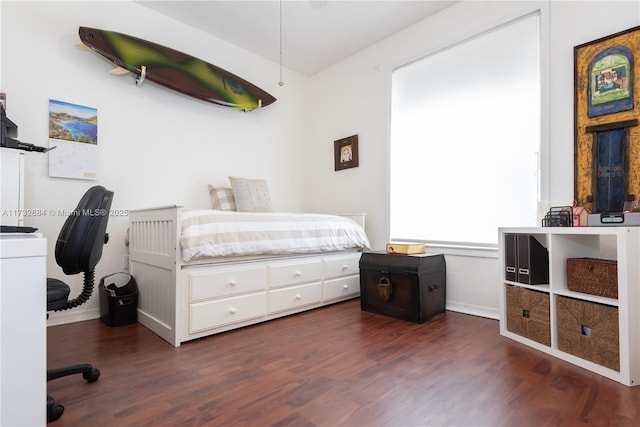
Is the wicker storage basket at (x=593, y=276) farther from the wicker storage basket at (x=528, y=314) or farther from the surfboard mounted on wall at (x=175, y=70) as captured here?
the surfboard mounted on wall at (x=175, y=70)

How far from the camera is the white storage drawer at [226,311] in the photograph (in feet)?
6.36

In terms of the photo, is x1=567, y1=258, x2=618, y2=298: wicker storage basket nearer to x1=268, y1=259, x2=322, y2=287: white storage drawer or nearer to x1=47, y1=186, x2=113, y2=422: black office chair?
x1=268, y1=259, x2=322, y2=287: white storage drawer

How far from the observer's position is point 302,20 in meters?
2.92

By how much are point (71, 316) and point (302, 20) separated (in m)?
3.00

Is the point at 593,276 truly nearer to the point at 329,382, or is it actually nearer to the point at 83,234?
the point at 329,382

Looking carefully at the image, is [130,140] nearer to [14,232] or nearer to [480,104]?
[14,232]

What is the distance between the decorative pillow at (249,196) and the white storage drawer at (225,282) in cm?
85

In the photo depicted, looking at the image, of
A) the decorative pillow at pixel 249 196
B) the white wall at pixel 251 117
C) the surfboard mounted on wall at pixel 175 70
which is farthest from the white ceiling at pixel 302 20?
the decorative pillow at pixel 249 196

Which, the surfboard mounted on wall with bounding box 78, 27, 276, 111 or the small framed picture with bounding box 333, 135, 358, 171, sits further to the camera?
the small framed picture with bounding box 333, 135, 358, 171

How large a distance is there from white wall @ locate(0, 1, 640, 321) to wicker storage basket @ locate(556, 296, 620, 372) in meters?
0.74

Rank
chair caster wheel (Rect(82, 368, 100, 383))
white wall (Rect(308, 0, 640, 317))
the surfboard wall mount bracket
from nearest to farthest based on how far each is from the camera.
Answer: chair caster wheel (Rect(82, 368, 100, 383))
white wall (Rect(308, 0, 640, 317))
the surfboard wall mount bracket

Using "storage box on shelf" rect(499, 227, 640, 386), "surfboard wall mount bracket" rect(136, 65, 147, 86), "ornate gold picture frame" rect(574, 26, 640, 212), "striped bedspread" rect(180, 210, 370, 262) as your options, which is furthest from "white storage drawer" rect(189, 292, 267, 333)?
"ornate gold picture frame" rect(574, 26, 640, 212)

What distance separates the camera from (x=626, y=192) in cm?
182

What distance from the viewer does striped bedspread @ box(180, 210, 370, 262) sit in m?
1.95
